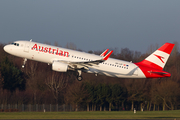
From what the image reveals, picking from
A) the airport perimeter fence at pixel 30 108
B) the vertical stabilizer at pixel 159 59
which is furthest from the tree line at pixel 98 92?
the vertical stabilizer at pixel 159 59

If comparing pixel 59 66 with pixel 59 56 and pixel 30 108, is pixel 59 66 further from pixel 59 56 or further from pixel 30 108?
pixel 30 108

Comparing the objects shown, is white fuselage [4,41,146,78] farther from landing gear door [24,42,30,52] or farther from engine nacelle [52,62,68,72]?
engine nacelle [52,62,68,72]

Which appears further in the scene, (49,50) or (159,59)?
(159,59)

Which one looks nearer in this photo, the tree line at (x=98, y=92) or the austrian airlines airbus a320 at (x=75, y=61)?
the austrian airlines airbus a320 at (x=75, y=61)

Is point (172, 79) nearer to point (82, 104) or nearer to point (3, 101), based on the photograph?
point (82, 104)

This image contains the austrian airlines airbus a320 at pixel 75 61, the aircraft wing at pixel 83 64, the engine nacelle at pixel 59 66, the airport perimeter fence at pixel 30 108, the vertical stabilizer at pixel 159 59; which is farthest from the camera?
the airport perimeter fence at pixel 30 108

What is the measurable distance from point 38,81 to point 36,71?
28.4 feet

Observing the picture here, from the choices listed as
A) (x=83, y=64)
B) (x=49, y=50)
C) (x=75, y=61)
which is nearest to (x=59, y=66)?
(x=75, y=61)

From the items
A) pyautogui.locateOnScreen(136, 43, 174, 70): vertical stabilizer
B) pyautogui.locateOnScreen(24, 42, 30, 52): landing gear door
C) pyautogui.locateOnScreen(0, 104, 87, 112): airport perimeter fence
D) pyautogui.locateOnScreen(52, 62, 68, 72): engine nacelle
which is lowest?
pyautogui.locateOnScreen(0, 104, 87, 112): airport perimeter fence

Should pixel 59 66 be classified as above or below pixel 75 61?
below

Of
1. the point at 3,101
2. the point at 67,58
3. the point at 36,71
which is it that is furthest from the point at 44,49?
the point at 36,71

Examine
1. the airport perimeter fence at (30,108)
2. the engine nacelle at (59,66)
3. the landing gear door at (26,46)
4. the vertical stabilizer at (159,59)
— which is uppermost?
the landing gear door at (26,46)

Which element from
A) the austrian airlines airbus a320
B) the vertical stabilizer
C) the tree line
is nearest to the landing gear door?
the austrian airlines airbus a320

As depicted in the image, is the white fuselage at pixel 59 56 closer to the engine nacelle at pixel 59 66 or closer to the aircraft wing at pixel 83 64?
the aircraft wing at pixel 83 64
